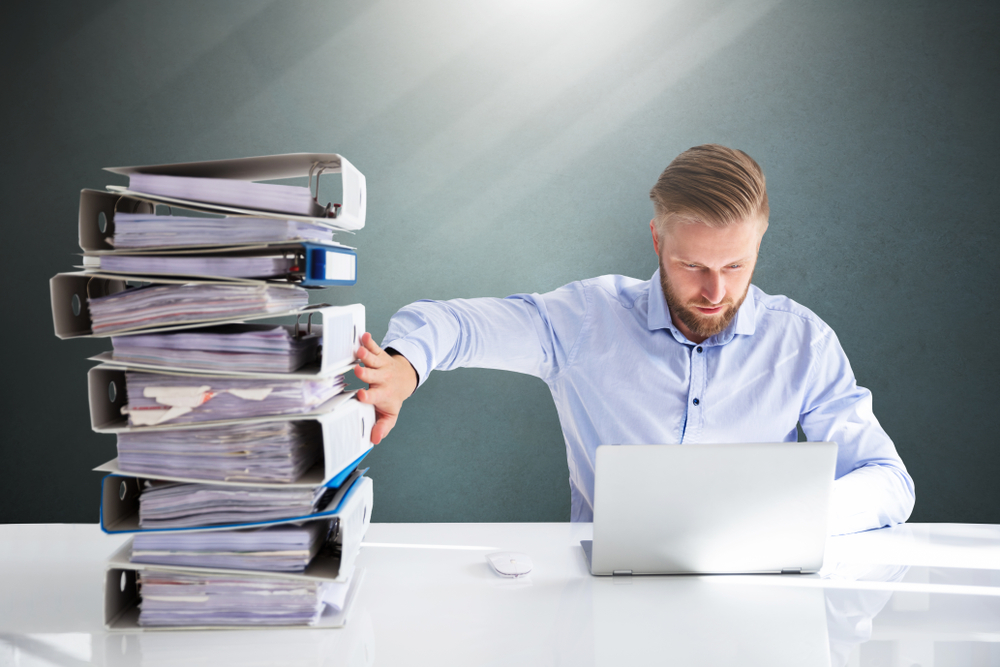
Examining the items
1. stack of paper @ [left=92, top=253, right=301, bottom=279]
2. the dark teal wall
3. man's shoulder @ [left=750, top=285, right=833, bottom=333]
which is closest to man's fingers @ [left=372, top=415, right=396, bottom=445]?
stack of paper @ [left=92, top=253, right=301, bottom=279]

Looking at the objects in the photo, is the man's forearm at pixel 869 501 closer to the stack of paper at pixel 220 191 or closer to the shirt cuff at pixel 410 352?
the shirt cuff at pixel 410 352

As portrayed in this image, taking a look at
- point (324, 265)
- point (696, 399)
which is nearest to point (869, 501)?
point (696, 399)

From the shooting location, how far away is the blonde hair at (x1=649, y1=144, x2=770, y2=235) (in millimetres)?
1488

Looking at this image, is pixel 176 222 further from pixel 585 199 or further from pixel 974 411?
pixel 974 411

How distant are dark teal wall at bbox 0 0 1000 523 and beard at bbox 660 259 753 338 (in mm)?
1127

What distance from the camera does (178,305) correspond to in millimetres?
856

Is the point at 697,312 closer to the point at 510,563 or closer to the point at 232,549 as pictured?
the point at 510,563

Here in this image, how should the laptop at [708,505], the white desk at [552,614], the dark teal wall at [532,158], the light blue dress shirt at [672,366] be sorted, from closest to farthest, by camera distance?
the white desk at [552,614]
the laptop at [708,505]
the light blue dress shirt at [672,366]
the dark teal wall at [532,158]

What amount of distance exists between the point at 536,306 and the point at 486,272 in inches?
40.1

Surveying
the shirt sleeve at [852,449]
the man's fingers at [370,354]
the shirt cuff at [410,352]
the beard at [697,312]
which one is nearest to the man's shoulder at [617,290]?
the beard at [697,312]

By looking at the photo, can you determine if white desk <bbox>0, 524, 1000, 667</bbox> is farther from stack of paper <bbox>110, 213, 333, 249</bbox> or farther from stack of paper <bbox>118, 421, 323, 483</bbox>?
stack of paper <bbox>110, 213, 333, 249</bbox>

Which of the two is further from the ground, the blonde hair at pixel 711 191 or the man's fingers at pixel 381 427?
→ the blonde hair at pixel 711 191

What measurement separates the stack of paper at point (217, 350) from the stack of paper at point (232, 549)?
22 cm

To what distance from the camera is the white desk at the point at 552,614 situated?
830mm
